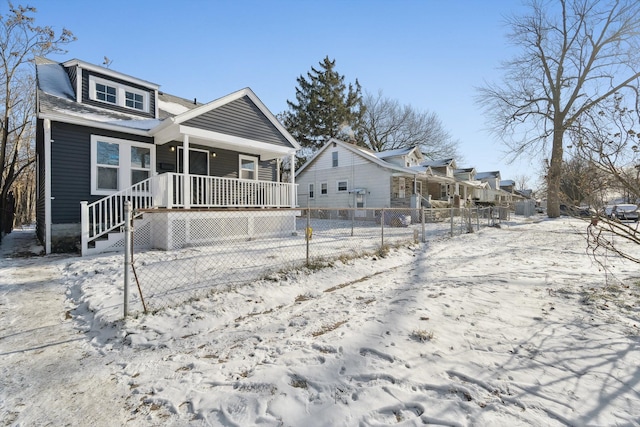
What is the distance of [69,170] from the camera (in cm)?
855

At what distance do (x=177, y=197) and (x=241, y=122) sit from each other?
13.3 feet

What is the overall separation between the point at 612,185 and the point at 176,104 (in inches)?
589

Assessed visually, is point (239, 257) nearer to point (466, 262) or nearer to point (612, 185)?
point (466, 262)

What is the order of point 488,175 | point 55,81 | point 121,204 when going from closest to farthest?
point 121,204 → point 55,81 → point 488,175

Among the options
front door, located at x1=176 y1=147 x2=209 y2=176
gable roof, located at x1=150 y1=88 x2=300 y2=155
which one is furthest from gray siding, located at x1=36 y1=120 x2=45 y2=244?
front door, located at x1=176 y1=147 x2=209 y2=176

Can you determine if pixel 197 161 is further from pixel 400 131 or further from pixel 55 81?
pixel 400 131

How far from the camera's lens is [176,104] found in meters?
13.7

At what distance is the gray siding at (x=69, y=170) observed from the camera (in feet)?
27.1

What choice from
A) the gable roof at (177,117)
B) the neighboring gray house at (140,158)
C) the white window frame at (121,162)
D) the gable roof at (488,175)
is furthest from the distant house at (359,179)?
the gable roof at (488,175)

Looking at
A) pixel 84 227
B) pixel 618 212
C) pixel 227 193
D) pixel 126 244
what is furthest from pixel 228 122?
pixel 618 212

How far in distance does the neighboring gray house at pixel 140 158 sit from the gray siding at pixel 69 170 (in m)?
0.02

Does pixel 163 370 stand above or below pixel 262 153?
below

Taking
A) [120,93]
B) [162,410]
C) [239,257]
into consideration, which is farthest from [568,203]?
[120,93]

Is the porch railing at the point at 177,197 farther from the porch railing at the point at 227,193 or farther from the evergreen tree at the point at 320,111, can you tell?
the evergreen tree at the point at 320,111
